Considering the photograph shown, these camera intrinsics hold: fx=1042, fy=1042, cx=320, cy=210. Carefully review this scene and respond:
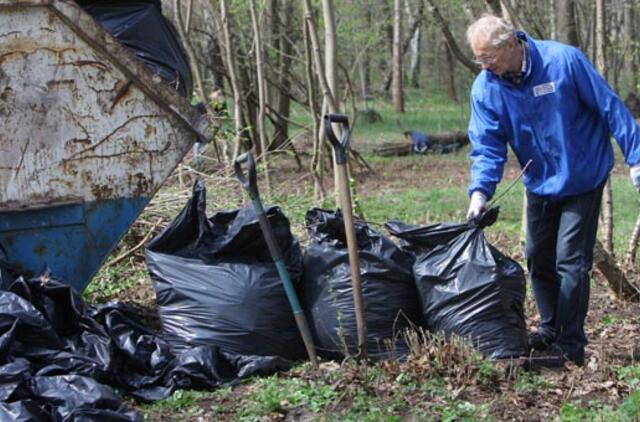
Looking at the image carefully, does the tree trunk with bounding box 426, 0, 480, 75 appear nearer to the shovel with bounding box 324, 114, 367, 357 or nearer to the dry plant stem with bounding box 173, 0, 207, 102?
the dry plant stem with bounding box 173, 0, 207, 102

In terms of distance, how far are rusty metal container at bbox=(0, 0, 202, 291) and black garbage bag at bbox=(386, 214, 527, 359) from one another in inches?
57.9

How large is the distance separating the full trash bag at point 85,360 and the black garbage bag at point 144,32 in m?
1.36

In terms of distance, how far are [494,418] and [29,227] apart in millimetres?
2502

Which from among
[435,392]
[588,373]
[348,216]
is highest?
[348,216]

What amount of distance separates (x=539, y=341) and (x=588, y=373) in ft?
1.41

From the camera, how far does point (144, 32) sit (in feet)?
18.2

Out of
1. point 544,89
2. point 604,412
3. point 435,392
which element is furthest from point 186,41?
point 604,412

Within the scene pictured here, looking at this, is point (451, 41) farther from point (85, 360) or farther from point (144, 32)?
point (85, 360)

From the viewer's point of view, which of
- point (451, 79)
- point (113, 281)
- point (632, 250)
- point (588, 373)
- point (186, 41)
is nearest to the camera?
point (588, 373)

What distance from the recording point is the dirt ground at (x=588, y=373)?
4.08 metres

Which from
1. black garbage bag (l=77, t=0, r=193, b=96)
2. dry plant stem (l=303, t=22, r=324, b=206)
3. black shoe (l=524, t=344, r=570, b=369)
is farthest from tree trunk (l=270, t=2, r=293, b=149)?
black shoe (l=524, t=344, r=570, b=369)

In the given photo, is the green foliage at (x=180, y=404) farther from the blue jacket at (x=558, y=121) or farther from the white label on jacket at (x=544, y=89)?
the white label on jacket at (x=544, y=89)

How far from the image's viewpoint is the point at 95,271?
536cm

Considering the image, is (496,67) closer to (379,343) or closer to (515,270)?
(515,270)
